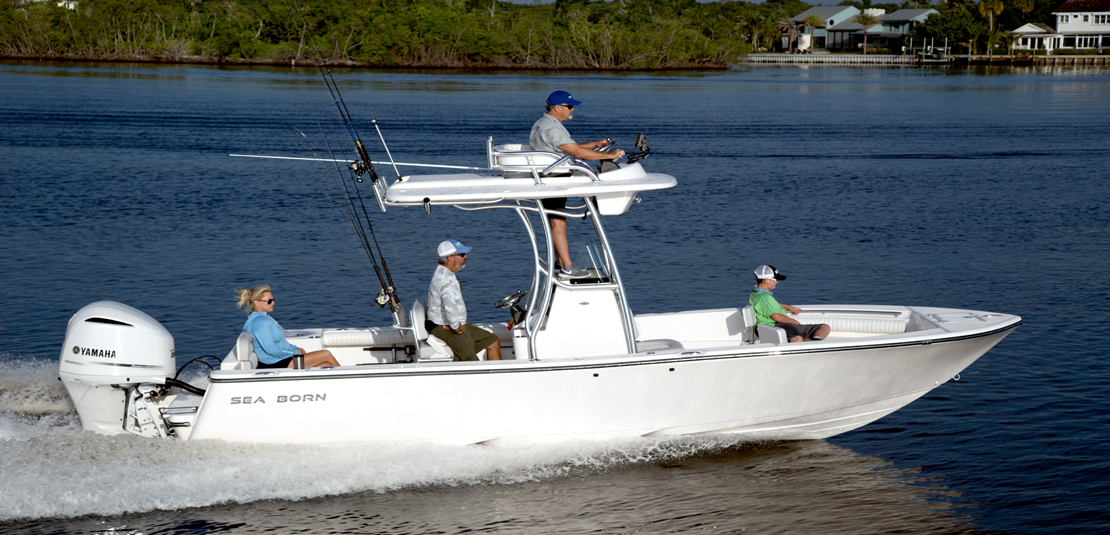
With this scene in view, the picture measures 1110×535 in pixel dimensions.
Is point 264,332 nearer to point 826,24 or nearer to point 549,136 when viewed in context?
point 549,136

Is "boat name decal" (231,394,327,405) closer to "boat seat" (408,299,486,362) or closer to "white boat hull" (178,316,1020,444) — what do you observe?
"white boat hull" (178,316,1020,444)

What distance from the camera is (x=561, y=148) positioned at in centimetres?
759

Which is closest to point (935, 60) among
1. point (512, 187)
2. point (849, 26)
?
point (849, 26)

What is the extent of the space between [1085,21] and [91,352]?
379ft

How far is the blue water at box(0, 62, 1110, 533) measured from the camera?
7184 mm

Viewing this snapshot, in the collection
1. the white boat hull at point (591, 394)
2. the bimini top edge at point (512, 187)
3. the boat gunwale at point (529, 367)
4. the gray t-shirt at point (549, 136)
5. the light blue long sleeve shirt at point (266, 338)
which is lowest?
the white boat hull at point (591, 394)

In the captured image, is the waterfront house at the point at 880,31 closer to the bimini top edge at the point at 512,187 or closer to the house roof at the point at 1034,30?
the house roof at the point at 1034,30

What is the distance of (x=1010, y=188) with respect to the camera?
79.1ft

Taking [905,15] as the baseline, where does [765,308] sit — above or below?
below

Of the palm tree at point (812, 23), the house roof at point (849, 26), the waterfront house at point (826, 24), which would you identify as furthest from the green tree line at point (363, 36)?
the waterfront house at point (826, 24)

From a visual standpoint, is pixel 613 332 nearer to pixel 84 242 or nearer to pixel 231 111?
pixel 84 242

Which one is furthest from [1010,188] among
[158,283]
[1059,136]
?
[158,283]

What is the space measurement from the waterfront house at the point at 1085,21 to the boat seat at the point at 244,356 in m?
114

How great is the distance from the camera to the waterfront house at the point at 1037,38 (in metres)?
104
